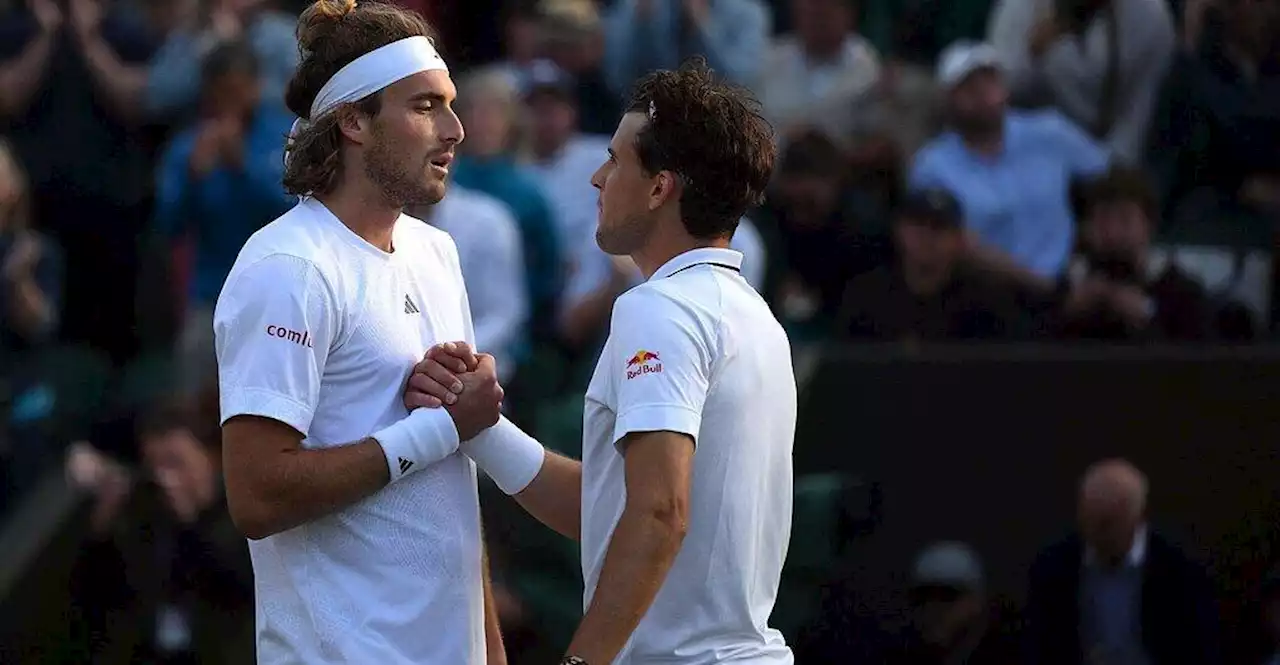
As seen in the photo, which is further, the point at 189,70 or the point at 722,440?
the point at 189,70

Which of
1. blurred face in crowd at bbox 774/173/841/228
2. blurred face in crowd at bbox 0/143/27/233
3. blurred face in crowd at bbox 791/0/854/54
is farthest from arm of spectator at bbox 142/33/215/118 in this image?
blurred face in crowd at bbox 774/173/841/228

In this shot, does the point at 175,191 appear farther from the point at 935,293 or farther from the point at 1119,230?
the point at 1119,230

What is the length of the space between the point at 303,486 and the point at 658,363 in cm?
69

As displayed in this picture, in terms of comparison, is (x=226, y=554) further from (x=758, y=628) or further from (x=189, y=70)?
(x=758, y=628)

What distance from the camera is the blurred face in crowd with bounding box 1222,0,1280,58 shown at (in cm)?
856

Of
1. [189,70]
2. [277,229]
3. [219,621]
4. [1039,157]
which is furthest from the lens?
[189,70]

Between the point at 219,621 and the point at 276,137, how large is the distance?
80.1 inches

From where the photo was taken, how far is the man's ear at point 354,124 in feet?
13.8

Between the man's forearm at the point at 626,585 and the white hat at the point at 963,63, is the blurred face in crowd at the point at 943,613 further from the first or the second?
the man's forearm at the point at 626,585

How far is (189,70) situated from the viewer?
30.3 feet

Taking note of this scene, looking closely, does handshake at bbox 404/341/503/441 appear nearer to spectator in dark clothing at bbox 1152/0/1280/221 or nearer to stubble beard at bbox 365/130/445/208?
stubble beard at bbox 365/130/445/208

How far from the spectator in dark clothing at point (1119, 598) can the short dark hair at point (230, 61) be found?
365 centimetres

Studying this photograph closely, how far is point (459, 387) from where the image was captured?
13.6 feet

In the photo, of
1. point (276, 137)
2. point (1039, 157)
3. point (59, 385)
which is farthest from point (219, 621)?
point (1039, 157)
